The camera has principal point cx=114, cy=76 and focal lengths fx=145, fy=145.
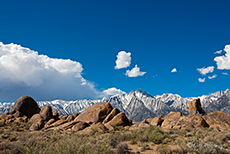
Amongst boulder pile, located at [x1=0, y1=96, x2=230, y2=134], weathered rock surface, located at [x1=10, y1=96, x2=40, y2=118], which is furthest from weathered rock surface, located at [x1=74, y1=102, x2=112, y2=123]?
weathered rock surface, located at [x1=10, y1=96, x2=40, y2=118]

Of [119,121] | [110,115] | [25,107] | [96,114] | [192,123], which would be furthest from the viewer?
[25,107]

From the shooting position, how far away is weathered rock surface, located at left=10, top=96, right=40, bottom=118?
1827 inches

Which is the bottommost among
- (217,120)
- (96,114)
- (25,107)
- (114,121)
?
(114,121)

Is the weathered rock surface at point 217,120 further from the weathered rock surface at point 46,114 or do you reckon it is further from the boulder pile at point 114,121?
the weathered rock surface at point 46,114

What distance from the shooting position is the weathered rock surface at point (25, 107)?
46406 millimetres

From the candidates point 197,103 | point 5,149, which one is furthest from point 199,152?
point 197,103

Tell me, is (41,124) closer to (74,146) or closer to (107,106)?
(107,106)

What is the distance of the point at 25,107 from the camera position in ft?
157

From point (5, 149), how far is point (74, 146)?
16.4ft

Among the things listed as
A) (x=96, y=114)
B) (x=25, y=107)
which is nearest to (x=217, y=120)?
(x=96, y=114)

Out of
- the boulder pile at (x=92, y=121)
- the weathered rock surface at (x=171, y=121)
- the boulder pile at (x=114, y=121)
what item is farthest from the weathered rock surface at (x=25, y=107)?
the weathered rock surface at (x=171, y=121)

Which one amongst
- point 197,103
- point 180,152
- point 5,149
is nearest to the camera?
point 5,149

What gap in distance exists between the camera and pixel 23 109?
4722 cm

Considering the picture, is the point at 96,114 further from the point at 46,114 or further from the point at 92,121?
the point at 46,114
